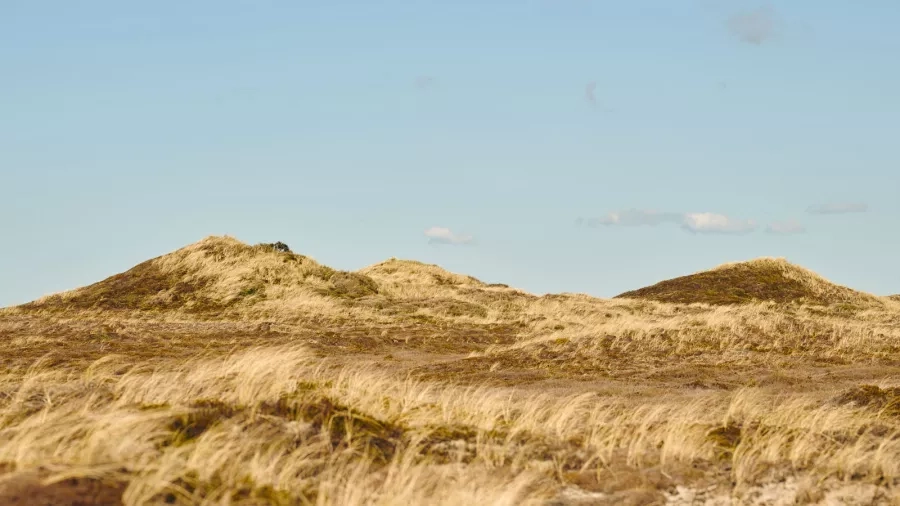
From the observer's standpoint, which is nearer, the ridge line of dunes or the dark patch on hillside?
the ridge line of dunes

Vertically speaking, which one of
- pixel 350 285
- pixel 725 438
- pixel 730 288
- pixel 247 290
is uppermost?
pixel 350 285

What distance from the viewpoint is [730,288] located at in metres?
59.0

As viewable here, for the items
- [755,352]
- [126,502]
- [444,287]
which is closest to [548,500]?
[126,502]

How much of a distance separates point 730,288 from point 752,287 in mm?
1712

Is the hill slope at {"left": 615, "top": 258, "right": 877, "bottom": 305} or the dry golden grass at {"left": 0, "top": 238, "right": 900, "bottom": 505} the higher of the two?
the hill slope at {"left": 615, "top": 258, "right": 877, "bottom": 305}

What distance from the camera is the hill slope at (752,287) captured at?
57.1 m

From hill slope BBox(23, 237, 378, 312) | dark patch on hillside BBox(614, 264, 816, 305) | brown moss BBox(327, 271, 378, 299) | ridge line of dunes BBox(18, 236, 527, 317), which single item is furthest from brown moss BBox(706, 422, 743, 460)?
dark patch on hillside BBox(614, 264, 816, 305)

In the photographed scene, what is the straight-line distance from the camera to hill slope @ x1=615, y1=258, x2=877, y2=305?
187ft

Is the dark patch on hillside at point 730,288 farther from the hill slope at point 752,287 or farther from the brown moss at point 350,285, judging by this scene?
the brown moss at point 350,285

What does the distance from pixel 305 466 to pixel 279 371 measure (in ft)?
15.2

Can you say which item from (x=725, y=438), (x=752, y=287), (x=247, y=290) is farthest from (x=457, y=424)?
(x=752, y=287)

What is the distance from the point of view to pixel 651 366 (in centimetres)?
2334

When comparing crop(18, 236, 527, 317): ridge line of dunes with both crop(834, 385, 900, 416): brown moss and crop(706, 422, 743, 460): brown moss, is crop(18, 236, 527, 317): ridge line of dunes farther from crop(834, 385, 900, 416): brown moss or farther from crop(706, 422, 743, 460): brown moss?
crop(706, 422, 743, 460): brown moss

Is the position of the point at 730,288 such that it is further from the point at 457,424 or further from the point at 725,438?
the point at 457,424
